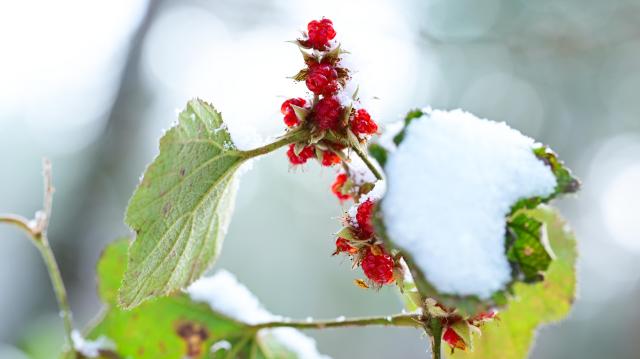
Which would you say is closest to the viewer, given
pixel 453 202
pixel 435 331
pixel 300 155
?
pixel 453 202

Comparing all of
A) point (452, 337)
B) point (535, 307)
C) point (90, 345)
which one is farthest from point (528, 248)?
point (90, 345)

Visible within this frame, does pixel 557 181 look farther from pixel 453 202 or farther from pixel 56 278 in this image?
pixel 56 278

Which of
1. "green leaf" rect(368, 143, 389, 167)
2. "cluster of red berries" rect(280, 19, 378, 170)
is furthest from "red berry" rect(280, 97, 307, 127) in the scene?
"green leaf" rect(368, 143, 389, 167)

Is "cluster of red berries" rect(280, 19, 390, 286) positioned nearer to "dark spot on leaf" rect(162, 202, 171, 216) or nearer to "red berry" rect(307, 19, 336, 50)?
"red berry" rect(307, 19, 336, 50)

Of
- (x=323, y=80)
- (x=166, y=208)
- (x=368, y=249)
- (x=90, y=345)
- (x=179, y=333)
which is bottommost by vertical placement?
(x=90, y=345)

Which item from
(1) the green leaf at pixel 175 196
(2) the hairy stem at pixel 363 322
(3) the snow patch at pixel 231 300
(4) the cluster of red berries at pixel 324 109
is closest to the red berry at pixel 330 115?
(4) the cluster of red berries at pixel 324 109

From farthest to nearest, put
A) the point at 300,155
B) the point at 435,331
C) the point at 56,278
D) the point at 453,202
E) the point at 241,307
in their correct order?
the point at 241,307 → the point at 56,278 → the point at 300,155 → the point at 435,331 → the point at 453,202

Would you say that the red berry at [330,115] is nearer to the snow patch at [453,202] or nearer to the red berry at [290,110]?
the red berry at [290,110]

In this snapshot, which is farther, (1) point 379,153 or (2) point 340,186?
(2) point 340,186

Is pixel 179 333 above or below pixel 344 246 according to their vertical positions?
below
